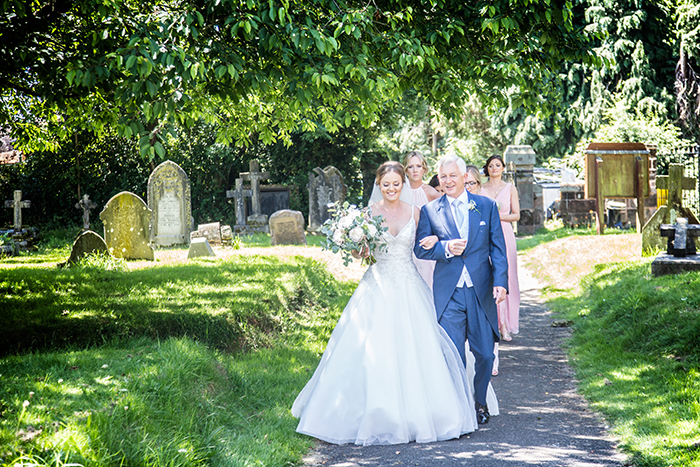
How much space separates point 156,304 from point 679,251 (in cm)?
709

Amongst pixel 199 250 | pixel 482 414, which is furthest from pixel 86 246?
pixel 482 414

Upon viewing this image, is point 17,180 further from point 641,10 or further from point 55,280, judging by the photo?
point 641,10

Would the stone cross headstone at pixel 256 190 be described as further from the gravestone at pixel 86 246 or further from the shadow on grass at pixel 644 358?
the shadow on grass at pixel 644 358

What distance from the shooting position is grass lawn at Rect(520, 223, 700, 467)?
4.43 m

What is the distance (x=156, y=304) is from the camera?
23.9 feet

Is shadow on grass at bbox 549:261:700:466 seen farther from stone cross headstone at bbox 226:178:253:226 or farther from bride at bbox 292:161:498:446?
stone cross headstone at bbox 226:178:253:226

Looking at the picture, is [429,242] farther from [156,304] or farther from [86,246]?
[86,246]

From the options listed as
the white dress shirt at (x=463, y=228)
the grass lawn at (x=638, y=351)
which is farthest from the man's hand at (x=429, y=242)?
the grass lawn at (x=638, y=351)

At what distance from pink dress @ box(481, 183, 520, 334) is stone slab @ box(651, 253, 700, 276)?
241cm

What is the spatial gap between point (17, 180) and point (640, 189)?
65.2 ft

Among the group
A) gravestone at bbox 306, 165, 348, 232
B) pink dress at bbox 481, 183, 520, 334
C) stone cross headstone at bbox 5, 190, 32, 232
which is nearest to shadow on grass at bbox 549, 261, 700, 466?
pink dress at bbox 481, 183, 520, 334

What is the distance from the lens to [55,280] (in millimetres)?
8703

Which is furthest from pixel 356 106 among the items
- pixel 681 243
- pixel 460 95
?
pixel 681 243

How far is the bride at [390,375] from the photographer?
459cm
